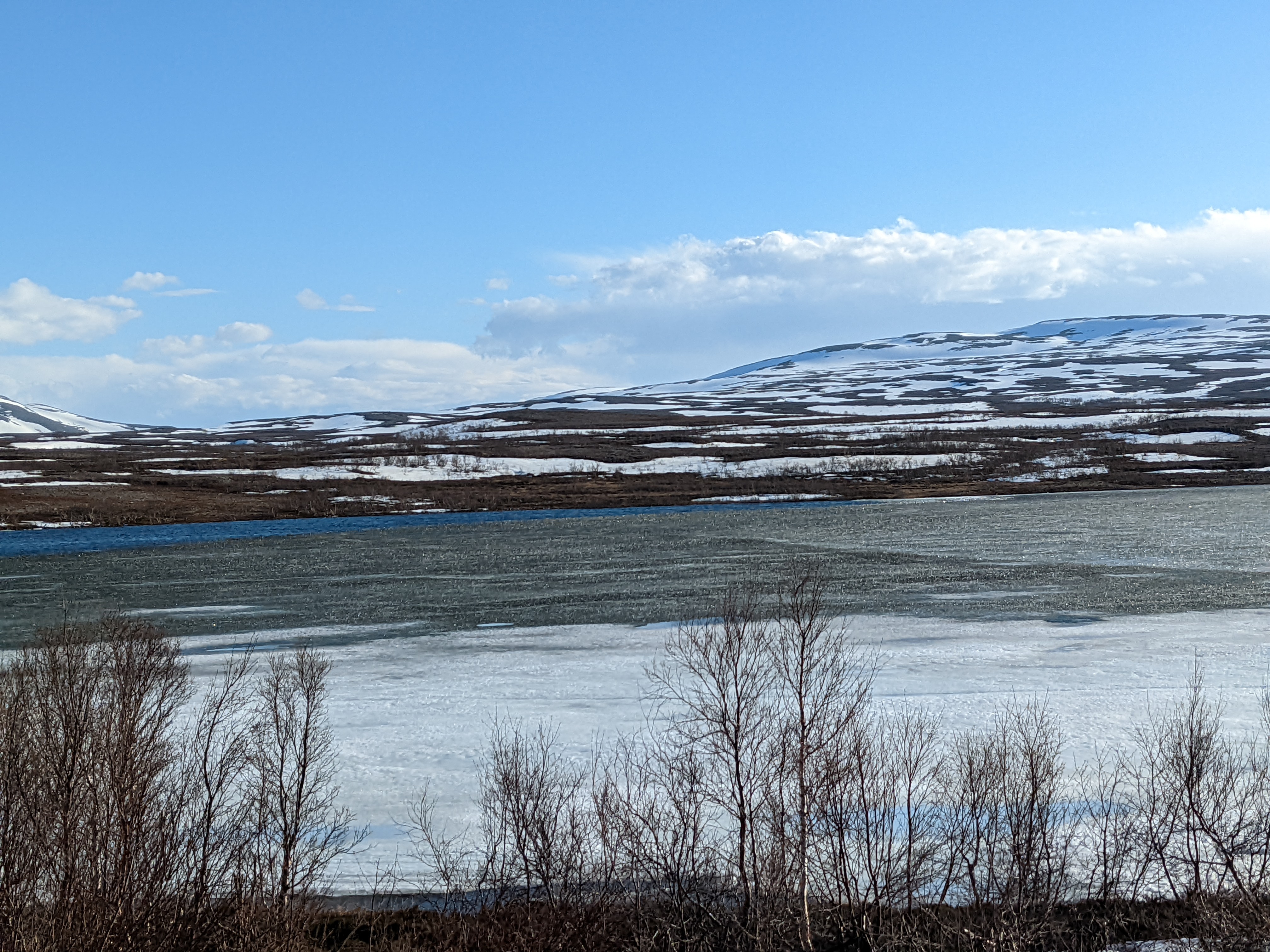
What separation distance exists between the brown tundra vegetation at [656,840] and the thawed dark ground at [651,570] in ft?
42.7

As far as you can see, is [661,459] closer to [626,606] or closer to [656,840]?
[626,606]

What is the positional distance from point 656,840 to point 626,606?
19798 millimetres

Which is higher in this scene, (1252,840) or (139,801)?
(139,801)

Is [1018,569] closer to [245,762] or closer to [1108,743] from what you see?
[1108,743]

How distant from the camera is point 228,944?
13.1 meters

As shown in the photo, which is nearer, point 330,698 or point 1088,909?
point 1088,909

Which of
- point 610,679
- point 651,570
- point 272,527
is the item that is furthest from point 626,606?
point 272,527

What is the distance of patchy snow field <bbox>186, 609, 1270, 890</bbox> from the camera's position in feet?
60.6

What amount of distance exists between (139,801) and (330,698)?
840cm

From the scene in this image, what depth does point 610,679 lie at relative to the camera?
959 inches

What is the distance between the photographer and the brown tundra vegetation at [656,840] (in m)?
13.4

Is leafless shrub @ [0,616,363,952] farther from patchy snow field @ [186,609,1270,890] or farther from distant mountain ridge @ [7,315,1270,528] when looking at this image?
distant mountain ridge @ [7,315,1270,528]

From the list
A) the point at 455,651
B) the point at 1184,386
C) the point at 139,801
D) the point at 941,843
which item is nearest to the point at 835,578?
the point at 455,651

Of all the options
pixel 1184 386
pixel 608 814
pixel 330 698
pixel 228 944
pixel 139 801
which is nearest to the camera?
pixel 228 944
